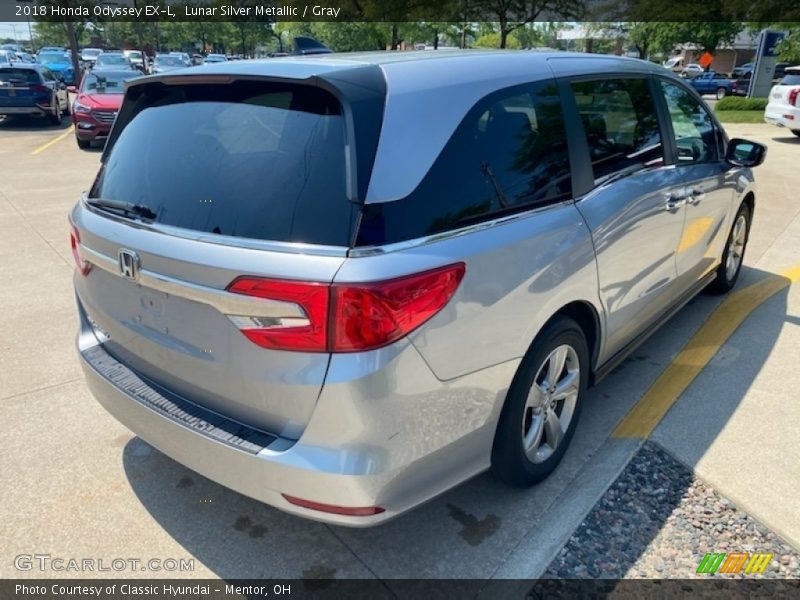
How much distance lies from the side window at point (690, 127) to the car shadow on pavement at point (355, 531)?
208cm

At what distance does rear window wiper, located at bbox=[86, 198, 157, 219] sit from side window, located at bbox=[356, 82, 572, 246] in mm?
919

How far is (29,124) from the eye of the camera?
18.0 m

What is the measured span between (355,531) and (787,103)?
16.1 meters

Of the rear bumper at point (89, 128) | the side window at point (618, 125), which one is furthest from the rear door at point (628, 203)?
the rear bumper at point (89, 128)

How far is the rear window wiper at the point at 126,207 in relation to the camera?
2.32 m

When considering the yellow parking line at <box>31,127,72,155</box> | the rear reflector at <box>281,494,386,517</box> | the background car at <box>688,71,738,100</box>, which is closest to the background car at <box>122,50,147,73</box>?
the yellow parking line at <box>31,127,72,155</box>

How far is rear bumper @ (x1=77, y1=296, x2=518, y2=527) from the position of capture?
1.90 meters

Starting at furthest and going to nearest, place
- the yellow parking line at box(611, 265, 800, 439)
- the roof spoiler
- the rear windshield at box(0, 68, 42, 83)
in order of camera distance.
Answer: the rear windshield at box(0, 68, 42, 83)
the roof spoiler
the yellow parking line at box(611, 265, 800, 439)

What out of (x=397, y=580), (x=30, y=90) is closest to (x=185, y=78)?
(x=397, y=580)

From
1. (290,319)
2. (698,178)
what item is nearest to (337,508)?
(290,319)

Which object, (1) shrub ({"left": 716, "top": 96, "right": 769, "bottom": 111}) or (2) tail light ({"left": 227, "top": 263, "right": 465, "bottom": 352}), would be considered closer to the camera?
(2) tail light ({"left": 227, "top": 263, "right": 465, "bottom": 352})

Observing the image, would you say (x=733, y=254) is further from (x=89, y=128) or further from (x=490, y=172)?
(x=89, y=128)

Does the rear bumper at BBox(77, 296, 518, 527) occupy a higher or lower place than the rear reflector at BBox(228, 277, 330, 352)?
lower

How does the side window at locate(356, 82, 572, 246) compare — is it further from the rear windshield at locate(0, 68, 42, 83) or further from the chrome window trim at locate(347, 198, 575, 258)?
the rear windshield at locate(0, 68, 42, 83)
